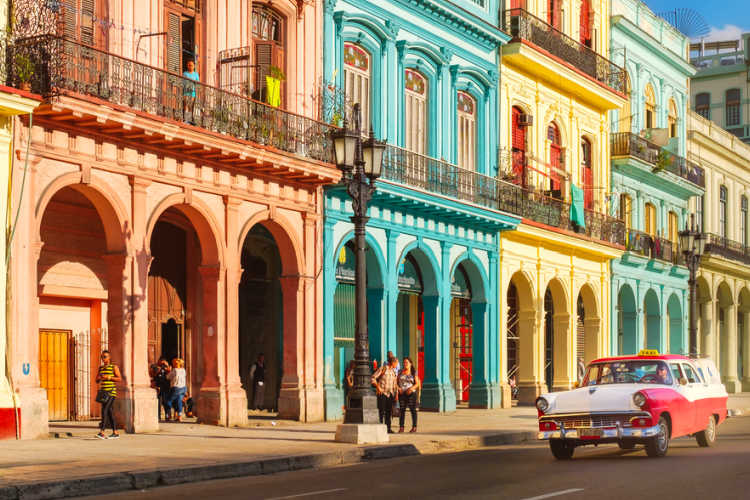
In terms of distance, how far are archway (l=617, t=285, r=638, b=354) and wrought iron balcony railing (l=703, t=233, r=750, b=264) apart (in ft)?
19.3

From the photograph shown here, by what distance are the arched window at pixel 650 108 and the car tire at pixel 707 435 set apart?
2562 cm

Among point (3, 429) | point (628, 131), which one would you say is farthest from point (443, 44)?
point (3, 429)

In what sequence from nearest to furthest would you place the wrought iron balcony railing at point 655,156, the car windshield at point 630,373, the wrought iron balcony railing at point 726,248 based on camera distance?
1. the car windshield at point 630,373
2. the wrought iron balcony railing at point 655,156
3. the wrought iron balcony railing at point 726,248

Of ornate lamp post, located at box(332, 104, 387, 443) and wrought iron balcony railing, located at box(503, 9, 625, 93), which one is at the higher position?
wrought iron balcony railing, located at box(503, 9, 625, 93)

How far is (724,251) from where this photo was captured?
49094 mm

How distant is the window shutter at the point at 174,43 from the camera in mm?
22328

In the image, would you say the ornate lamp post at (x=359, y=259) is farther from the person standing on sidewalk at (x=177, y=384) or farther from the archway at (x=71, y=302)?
the person standing on sidewalk at (x=177, y=384)

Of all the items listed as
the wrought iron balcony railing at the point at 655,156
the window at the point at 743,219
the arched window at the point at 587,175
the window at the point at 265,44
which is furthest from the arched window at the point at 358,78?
→ the window at the point at 743,219

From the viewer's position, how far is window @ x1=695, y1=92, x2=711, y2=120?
6266 cm

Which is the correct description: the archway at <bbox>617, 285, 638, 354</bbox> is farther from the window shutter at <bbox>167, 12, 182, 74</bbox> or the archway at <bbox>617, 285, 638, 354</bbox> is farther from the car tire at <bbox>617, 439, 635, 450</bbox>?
the car tire at <bbox>617, 439, 635, 450</bbox>

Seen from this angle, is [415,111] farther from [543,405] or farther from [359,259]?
[543,405]

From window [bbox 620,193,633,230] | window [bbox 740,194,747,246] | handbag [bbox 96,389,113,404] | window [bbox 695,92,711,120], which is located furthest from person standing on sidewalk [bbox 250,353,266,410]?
window [bbox 695,92,711,120]

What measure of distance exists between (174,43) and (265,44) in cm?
267

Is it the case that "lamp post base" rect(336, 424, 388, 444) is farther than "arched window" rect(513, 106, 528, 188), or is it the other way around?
"arched window" rect(513, 106, 528, 188)
